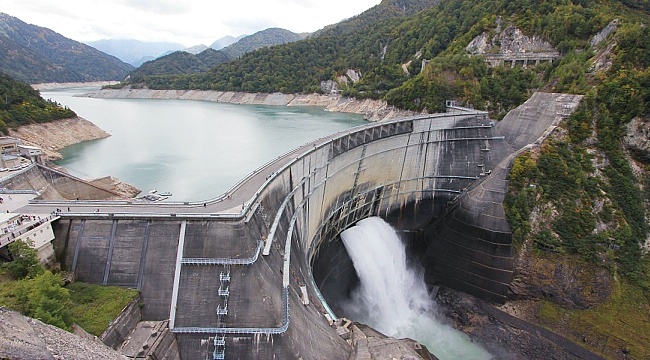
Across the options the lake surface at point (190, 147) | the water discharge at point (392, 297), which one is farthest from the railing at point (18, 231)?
the lake surface at point (190, 147)

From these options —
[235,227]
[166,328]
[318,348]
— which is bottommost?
[318,348]

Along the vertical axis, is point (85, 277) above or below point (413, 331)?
above

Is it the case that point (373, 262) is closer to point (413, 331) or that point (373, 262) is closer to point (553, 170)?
point (413, 331)

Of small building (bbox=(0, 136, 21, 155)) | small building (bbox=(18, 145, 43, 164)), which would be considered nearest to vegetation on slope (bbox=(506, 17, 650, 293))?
small building (bbox=(18, 145, 43, 164))

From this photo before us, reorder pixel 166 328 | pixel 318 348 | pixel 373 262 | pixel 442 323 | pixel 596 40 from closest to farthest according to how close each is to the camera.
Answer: pixel 166 328 < pixel 318 348 < pixel 442 323 < pixel 373 262 < pixel 596 40

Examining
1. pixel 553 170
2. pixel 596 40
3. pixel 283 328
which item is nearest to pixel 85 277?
pixel 283 328

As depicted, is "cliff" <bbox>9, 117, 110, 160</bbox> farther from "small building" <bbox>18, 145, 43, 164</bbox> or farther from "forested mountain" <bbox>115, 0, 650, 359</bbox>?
"forested mountain" <bbox>115, 0, 650, 359</bbox>
